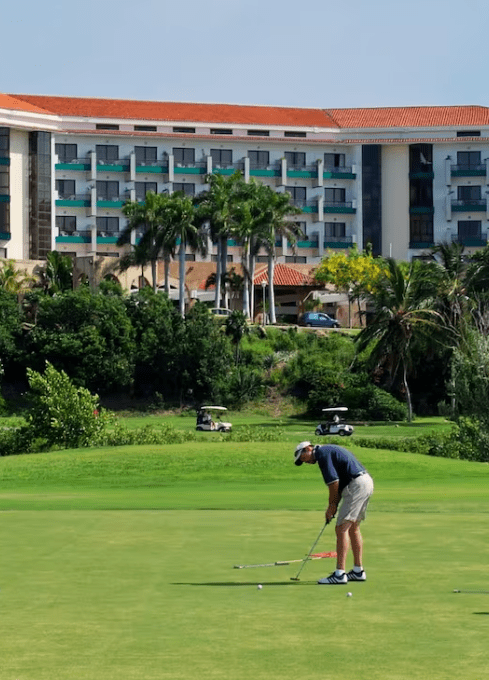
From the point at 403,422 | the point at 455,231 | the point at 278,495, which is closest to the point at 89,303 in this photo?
the point at 403,422

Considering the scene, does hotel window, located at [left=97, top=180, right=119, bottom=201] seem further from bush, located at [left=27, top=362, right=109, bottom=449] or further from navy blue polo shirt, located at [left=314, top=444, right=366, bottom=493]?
navy blue polo shirt, located at [left=314, top=444, right=366, bottom=493]

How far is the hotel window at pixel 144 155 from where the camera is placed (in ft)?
479

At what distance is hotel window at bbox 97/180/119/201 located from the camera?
14500 cm

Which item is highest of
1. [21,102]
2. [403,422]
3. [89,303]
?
[21,102]

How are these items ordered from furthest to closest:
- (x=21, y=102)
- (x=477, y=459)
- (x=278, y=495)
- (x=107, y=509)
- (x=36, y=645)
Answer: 1. (x=21, y=102)
2. (x=477, y=459)
3. (x=278, y=495)
4. (x=107, y=509)
5. (x=36, y=645)

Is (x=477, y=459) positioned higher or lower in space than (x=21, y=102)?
lower

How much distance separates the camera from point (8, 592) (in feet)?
53.6

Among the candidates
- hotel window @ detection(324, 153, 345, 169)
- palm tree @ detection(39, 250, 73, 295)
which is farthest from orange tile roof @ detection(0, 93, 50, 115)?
hotel window @ detection(324, 153, 345, 169)

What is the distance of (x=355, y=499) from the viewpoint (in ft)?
57.6

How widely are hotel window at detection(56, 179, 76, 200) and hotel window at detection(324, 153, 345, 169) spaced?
91.0ft

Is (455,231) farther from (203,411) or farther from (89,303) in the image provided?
(203,411)

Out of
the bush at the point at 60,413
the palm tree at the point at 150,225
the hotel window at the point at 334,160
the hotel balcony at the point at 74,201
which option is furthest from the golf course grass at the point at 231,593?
the hotel window at the point at 334,160

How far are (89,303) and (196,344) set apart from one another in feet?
27.6

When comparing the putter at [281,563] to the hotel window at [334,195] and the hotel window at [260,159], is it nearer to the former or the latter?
the hotel window at [260,159]
